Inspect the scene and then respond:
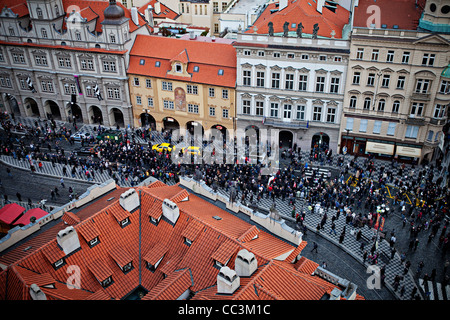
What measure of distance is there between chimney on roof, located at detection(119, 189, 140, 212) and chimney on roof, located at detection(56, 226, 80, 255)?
5052 mm

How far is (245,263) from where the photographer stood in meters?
29.0

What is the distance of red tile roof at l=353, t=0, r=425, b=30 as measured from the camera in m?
57.5

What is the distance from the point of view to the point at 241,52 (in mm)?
63750

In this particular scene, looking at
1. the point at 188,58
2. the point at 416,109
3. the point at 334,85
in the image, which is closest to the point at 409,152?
the point at 416,109

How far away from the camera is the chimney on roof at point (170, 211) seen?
115 ft

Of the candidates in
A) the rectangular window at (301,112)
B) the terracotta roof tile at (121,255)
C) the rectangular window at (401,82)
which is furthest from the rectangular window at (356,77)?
the terracotta roof tile at (121,255)

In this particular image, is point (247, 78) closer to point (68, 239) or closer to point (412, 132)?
point (412, 132)

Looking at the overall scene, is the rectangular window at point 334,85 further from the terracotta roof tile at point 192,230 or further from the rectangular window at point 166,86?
the terracotta roof tile at point 192,230

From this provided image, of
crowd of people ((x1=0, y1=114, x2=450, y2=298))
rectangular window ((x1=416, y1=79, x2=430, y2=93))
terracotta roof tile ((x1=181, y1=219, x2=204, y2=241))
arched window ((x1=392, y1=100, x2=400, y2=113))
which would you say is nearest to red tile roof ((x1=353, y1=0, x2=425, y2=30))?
rectangular window ((x1=416, y1=79, x2=430, y2=93))

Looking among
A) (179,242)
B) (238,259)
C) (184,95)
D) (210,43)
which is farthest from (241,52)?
(238,259)

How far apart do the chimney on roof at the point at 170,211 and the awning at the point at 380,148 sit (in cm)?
3953

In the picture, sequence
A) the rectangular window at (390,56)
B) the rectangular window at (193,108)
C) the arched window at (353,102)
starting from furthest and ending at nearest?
A: 1. the rectangular window at (193,108)
2. the arched window at (353,102)
3. the rectangular window at (390,56)

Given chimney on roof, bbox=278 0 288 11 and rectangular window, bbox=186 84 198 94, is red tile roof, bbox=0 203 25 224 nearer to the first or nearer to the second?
rectangular window, bbox=186 84 198 94

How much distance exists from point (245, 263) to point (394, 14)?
45603mm
